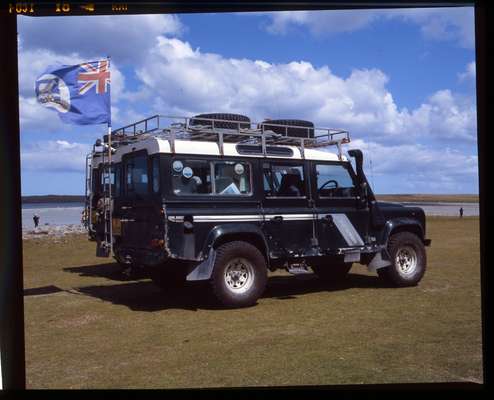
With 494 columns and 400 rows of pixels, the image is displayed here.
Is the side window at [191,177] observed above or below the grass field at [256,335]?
above

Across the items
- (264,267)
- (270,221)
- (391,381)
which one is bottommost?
(391,381)

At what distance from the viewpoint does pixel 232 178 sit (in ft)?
26.6

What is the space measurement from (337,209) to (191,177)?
2.63m

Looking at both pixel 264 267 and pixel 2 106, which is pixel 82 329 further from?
pixel 2 106

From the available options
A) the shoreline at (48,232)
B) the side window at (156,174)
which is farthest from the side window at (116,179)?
the shoreline at (48,232)

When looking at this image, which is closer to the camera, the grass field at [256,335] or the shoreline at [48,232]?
the grass field at [256,335]

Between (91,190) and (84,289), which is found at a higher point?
(91,190)

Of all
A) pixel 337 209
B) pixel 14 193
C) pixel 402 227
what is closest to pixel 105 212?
pixel 337 209

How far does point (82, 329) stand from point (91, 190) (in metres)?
3.55

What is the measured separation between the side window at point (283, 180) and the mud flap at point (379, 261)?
176 cm

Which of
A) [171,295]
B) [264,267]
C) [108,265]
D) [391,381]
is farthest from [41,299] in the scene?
[391,381]

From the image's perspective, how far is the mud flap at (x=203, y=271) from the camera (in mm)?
7383

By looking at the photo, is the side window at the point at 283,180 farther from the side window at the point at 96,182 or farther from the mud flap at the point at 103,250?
the side window at the point at 96,182

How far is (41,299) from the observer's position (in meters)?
8.59
